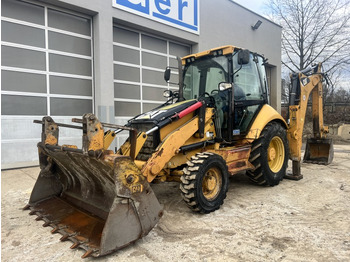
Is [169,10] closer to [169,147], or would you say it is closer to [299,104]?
[299,104]

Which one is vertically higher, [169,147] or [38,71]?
[38,71]

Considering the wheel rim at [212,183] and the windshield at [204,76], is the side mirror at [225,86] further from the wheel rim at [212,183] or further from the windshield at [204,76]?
the wheel rim at [212,183]

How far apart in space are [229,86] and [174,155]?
153 centimetres

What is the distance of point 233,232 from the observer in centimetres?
343

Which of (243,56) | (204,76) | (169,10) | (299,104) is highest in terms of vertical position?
(169,10)

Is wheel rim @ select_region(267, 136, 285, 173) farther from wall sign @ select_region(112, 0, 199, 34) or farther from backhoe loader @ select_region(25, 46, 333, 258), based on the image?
wall sign @ select_region(112, 0, 199, 34)

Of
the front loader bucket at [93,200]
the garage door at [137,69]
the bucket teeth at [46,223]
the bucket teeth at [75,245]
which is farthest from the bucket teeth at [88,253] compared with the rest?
the garage door at [137,69]

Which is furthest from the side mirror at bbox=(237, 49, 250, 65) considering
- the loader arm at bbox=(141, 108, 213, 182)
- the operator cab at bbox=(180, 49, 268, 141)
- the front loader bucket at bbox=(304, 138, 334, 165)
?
the front loader bucket at bbox=(304, 138, 334, 165)

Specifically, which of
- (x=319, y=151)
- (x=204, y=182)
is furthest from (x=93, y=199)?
(x=319, y=151)

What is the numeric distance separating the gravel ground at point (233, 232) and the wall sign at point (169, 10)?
6531 millimetres

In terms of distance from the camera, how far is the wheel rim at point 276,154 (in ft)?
18.8

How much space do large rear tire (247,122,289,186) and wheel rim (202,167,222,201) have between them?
128 cm

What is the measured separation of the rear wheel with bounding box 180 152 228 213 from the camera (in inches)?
148

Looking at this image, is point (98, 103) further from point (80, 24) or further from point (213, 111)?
point (213, 111)
